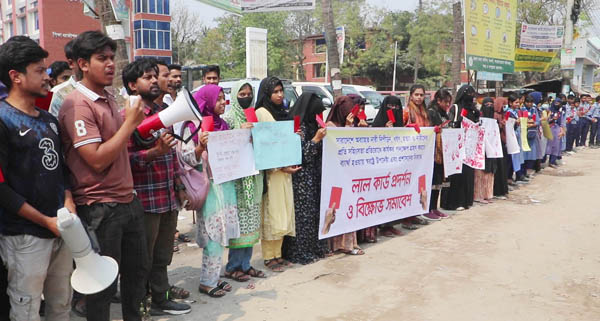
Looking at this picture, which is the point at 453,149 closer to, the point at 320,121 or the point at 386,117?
the point at 386,117

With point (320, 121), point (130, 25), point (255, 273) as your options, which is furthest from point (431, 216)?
point (130, 25)

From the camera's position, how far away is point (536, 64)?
57.2ft

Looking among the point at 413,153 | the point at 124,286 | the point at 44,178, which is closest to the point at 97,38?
the point at 44,178

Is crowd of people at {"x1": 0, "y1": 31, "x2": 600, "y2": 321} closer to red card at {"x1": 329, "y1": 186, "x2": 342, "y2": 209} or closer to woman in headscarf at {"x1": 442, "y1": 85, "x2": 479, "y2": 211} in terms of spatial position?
red card at {"x1": 329, "y1": 186, "x2": 342, "y2": 209}

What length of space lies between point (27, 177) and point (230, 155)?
173 centimetres

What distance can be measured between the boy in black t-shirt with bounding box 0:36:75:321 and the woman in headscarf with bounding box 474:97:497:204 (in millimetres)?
6563

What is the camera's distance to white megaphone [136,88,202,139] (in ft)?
8.68

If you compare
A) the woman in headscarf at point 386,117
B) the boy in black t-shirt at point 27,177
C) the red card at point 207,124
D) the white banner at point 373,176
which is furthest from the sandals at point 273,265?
the boy in black t-shirt at point 27,177

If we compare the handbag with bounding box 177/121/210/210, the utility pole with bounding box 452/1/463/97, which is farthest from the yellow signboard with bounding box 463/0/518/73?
the handbag with bounding box 177/121/210/210

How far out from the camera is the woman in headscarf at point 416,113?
5953 millimetres

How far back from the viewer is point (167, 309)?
11.1 ft

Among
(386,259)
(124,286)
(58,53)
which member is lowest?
(386,259)

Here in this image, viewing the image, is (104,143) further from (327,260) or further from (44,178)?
(327,260)

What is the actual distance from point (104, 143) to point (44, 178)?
1.02 ft
